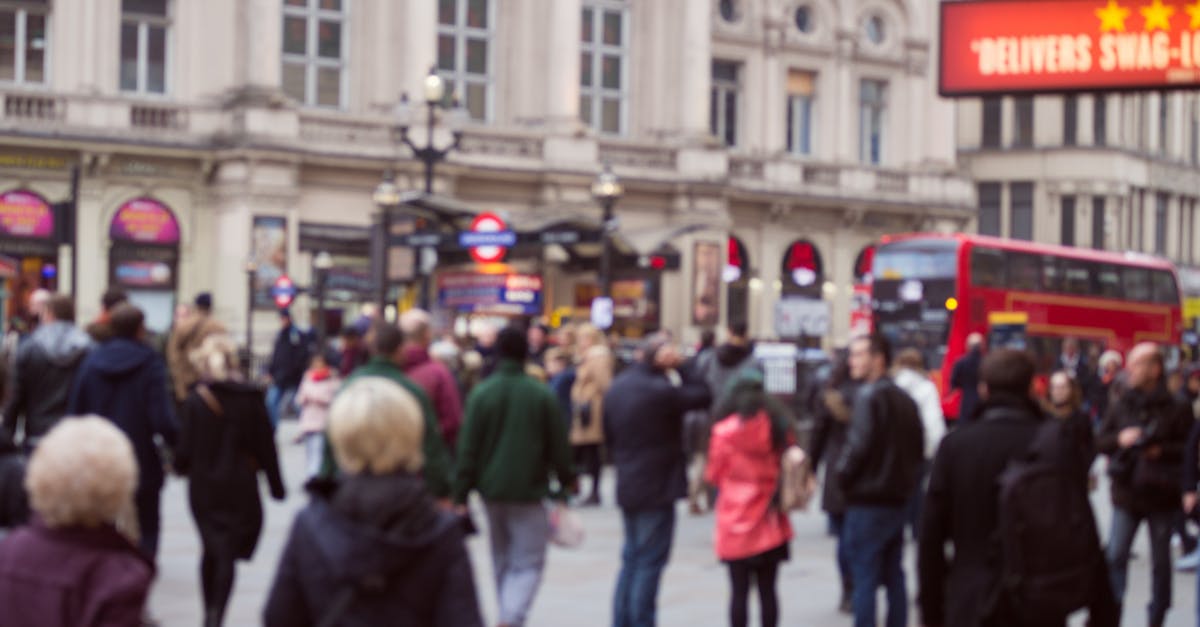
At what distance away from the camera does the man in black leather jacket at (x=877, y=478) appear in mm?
10938

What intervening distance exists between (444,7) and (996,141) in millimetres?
25769

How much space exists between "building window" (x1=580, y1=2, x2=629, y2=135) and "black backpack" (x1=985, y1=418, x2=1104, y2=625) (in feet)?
137

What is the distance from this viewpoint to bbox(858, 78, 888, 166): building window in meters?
55.0

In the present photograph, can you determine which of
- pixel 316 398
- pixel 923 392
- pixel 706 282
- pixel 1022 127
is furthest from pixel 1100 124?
pixel 923 392

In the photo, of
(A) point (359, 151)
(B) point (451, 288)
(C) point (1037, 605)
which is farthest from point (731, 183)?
(C) point (1037, 605)

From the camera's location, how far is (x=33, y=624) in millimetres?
4859

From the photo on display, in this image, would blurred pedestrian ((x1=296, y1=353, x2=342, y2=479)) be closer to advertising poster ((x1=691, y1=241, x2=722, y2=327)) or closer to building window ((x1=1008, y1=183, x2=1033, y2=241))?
advertising poster ((x1=691, y1=241, x2=722, y2=327))

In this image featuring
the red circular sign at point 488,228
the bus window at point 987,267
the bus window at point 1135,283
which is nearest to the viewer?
the red circular sign at point 488,228

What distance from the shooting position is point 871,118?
55.2 meters

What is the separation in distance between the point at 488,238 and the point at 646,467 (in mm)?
17008

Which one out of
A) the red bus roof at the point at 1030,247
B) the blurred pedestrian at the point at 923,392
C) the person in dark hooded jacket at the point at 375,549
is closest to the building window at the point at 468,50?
the red bus roof at the point at 1030,247

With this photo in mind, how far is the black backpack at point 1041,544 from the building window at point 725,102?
45.1 m

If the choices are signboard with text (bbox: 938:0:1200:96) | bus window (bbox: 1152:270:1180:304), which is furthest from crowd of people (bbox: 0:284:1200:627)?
bus window (bbox: 1152:270:1180:304)

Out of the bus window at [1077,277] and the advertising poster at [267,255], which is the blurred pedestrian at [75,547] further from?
the bus window at [1077,277]
